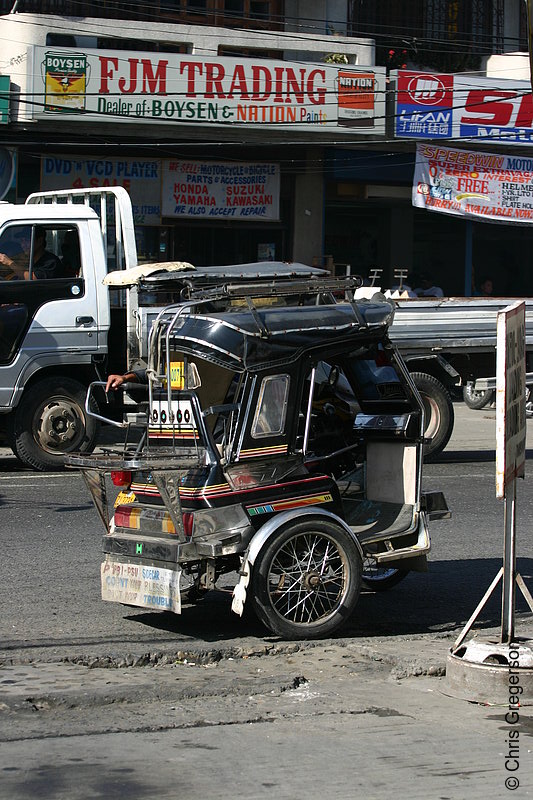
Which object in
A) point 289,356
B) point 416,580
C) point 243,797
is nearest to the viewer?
point 243,797

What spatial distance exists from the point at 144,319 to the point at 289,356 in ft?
19.1

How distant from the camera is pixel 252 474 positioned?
6.67 m

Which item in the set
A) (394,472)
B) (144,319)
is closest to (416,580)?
(394,472)

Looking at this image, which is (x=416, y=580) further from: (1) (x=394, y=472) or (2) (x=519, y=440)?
(2) (x=519, y=440)

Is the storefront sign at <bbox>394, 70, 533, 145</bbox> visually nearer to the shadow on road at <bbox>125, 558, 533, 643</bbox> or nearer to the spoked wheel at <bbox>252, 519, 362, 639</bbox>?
the shadow on road at <bbox>125, 558, 533, 643</bbox>

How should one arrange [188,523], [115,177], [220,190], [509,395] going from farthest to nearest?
[220,190] < [115,177] < [188,523] < [509,395]

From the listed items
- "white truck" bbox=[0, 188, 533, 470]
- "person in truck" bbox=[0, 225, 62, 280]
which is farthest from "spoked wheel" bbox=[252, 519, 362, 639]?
"person in truck" bbox=[0, 225, 62, 280]

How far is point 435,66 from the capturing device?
24.8 meters

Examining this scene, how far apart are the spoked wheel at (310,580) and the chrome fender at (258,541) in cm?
4

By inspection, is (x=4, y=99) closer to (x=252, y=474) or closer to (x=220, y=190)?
(x=220, y=190)

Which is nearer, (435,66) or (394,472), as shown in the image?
(394,472)

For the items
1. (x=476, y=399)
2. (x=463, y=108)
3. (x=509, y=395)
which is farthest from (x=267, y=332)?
(x=463, y=108)

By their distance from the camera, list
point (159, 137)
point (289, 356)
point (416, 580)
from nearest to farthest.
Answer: point (289, 356) → point (416, 580) → point (159, 137)

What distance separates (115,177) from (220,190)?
6.93 ft
